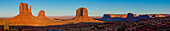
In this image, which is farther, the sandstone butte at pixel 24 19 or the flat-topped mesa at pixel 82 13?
the flat-topped mesa at pixel 82 13

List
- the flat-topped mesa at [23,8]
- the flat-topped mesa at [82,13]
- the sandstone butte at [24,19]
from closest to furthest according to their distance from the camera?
the sandstone butte at [24,19] < the flat-topped mesa at [23,8] < the flat-topped mesa at [82,13]

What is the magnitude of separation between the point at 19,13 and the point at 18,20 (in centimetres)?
1014

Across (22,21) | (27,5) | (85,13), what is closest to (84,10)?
(85,13)

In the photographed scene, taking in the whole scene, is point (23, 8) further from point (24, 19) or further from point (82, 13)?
point (82, 13)

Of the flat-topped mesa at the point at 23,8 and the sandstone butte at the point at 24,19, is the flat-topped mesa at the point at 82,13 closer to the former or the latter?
the sandstone butte at the point at 24,19

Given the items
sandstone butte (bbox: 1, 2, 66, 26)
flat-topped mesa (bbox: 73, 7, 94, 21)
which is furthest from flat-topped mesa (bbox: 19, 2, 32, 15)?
flat-topped mesa (bbox: 73, 7, 94, 21)

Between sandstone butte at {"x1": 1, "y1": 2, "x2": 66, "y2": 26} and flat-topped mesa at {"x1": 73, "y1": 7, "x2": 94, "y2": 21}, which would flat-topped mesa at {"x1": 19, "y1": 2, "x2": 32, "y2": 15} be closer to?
sandstone butte at {"x1": 1, "y1": 2, "x2": 66, "y2": 26}

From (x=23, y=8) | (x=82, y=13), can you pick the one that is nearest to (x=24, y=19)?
(x=23, y=8)

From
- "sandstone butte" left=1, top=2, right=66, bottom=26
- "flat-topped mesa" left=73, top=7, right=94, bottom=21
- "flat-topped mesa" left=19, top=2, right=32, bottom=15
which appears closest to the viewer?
"sandstone butte" left=1, top=2, right=66, bottom=26

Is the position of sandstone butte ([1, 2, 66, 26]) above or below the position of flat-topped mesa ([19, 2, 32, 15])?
below

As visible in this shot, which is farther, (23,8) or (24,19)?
(23,8)

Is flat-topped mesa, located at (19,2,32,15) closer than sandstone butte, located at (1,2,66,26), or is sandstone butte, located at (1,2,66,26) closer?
sandstone butte, located at (1,2,66,26)

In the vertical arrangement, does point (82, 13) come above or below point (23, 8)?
below

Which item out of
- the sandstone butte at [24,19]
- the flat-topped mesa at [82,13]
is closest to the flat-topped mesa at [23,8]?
the sandstone butte at [24,19]
